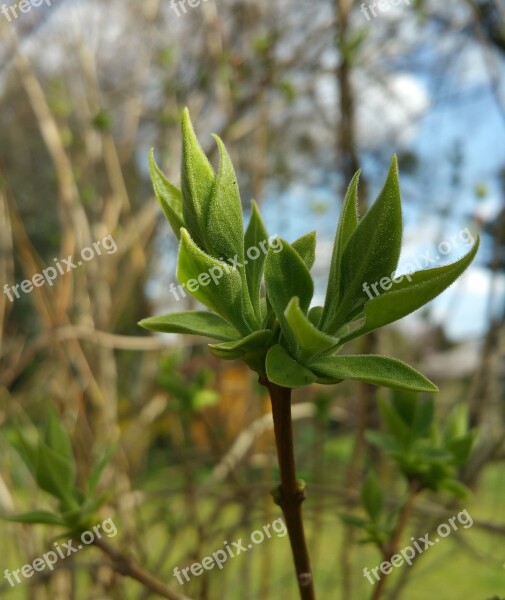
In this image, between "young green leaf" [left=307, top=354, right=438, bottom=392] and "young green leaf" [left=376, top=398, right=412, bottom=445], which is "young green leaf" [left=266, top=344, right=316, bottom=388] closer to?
"young green leaf" [left=307, top=354, right=438, bottom=392]

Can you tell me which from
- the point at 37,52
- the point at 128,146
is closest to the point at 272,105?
the point at 128,146

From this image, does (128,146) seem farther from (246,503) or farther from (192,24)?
(246,503)

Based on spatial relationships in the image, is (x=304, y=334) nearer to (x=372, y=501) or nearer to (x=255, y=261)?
(x=255, y=261)
